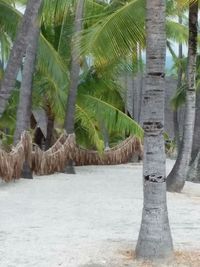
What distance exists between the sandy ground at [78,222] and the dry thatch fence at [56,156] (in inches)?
21.2

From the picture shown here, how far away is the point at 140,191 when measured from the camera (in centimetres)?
1388

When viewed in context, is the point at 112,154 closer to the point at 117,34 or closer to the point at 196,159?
the point at 196,159

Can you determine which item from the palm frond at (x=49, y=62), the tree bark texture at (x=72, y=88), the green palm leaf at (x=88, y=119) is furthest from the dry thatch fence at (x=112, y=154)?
the palm frond at (x=49, y=62)

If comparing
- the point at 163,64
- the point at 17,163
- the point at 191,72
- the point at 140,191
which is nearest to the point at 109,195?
the point at 140,191

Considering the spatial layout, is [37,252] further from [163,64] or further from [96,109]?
[96,109]

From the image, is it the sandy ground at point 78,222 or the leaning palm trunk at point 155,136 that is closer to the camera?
the leaning palm trunk at point 155,136

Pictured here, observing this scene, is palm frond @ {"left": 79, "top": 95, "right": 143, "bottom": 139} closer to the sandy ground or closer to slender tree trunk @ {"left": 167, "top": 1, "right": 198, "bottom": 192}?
the sandy ground

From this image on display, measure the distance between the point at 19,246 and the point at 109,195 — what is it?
19.0ft

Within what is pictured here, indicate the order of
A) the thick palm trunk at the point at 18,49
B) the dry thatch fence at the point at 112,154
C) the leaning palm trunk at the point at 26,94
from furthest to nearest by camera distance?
the dry thatch fence at the point at 112,154, the leaning palm trunk at the point at 26,94, the thick palm trunk at the point at 18,49

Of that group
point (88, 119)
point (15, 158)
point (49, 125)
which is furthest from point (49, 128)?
point (15, 158)

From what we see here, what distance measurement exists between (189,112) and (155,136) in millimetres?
7274

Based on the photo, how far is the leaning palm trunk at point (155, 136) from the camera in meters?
6.59

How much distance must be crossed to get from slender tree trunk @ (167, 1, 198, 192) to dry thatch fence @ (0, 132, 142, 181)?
400 centimetres

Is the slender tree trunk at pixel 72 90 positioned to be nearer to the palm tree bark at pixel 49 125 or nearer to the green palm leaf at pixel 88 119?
the green palm leaf at pixel 88 119
